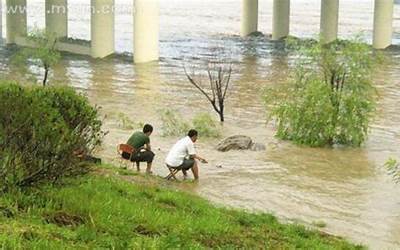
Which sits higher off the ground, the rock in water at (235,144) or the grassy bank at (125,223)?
the grassy bank at (125,223)

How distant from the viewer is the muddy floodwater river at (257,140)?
42.6 ft

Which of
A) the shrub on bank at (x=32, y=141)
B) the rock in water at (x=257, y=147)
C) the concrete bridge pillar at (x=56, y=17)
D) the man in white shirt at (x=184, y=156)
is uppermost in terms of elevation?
the concrete bridge pillar at (x=56, y=17)

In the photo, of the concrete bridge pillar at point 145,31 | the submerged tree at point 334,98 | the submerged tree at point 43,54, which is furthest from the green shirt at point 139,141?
the concrete bridge pillar at point 145,31

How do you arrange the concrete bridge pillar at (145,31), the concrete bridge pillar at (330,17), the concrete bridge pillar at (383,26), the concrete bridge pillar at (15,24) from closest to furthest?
the concrete bridge pillar at (145,31)
the concrete bridge pillar at (383,26)
the concrete bridge pillar at (330,17)
the concrete bridge pillar at (15,24)

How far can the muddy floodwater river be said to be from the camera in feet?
42.6

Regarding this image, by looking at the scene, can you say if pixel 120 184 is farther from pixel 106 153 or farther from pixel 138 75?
pixel 138 75

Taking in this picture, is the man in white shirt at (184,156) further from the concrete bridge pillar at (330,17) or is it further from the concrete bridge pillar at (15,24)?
the concrete bridge pillar at (15,24)

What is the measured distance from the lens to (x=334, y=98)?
1878 cm

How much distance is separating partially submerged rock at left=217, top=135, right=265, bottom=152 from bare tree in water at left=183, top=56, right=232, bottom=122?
4257 millimetres

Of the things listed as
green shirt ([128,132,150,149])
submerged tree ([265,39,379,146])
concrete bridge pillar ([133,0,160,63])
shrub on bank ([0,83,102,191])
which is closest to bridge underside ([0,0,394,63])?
concrete bridge pillar ([133,0,160,63])

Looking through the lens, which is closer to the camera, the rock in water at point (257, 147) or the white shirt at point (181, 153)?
the white shirt at point (181, 153)

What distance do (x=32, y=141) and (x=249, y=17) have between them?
50404 millimetres

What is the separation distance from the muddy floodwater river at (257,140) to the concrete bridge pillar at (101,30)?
94 centimetres

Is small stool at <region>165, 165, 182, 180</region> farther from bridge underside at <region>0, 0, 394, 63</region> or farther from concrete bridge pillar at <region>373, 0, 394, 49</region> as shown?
concrete bridge pillar at <region>373, 0, 394, 49</region>
